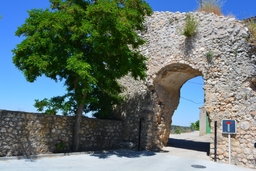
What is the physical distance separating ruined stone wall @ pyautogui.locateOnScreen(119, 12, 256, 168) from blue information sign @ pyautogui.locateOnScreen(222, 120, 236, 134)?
0.78 ft

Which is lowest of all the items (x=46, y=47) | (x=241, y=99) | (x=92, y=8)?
(x=241, y=99)

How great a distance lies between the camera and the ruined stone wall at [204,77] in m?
9.66

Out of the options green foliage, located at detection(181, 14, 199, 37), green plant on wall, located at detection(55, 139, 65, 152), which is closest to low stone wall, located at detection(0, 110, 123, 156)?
green plant on wall, located at detection(55, 139, 65, 152)

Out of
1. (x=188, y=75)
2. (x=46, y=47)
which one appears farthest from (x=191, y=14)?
(x=46, y=47)

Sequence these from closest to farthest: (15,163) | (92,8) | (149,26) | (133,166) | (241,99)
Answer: (15,163) → (133,166) → (92,8) → (241,99) → (149,26)

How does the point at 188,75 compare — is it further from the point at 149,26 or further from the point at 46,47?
the point at 46,47

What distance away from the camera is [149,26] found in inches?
512

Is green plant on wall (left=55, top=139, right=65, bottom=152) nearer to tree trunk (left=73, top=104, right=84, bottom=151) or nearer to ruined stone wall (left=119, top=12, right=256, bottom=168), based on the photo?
tree trunk (left=73, top=104, right=84, bottom=151)

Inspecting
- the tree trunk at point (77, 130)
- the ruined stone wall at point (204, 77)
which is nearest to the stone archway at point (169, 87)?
the ruined stone wall at point (204, 77)

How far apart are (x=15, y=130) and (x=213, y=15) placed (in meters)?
9.52

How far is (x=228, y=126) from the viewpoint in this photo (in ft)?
31.8

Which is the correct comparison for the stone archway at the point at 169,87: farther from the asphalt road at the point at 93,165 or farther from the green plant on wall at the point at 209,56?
the asphalt road at the point at 93,165

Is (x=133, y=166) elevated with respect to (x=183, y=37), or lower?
lower

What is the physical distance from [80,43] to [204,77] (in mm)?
5500
